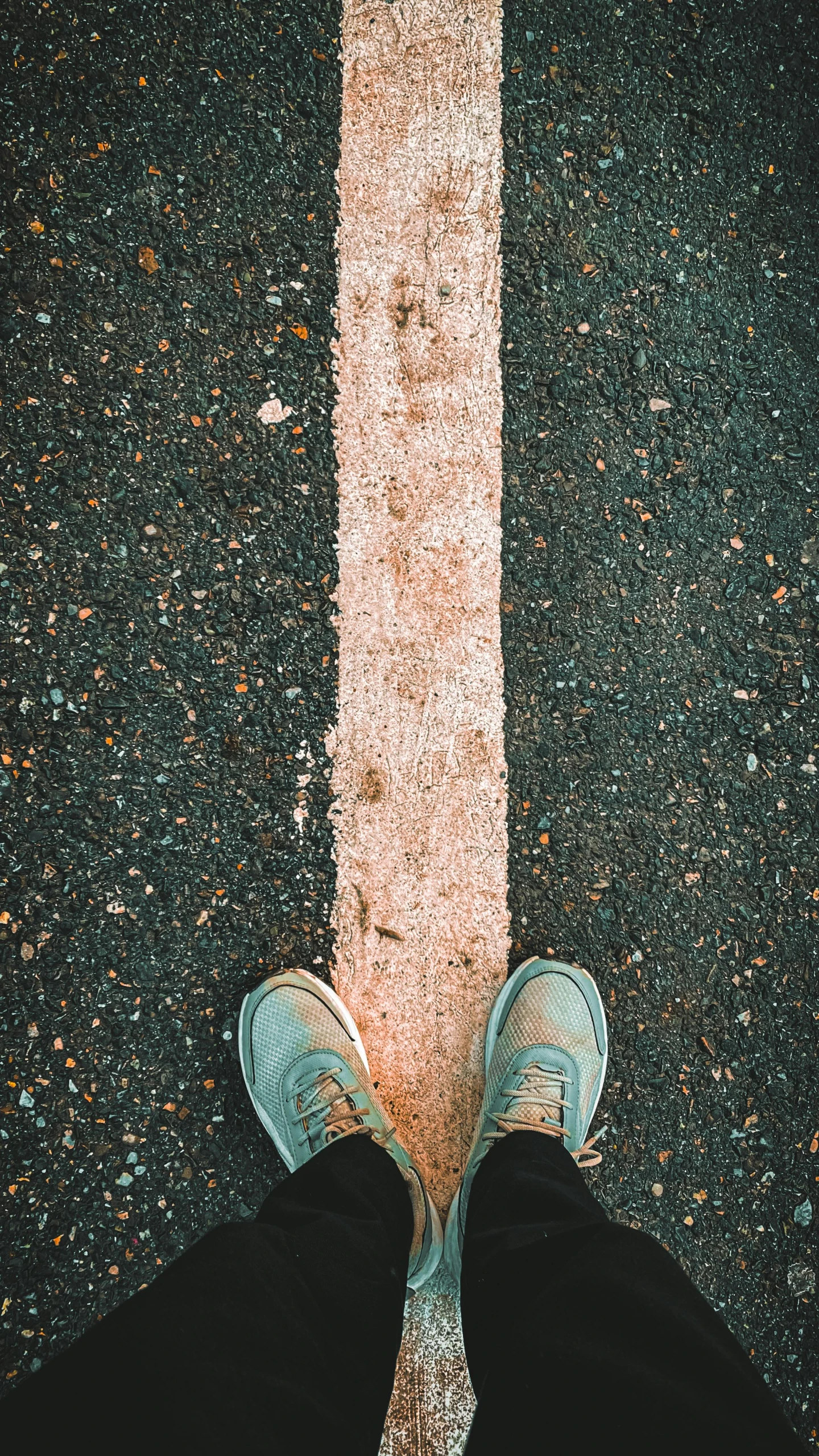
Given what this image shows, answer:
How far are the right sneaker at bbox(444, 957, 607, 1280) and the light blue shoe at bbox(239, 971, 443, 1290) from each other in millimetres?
107

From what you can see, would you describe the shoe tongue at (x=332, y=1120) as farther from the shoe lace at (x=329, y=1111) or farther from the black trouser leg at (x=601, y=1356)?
the black trouser leg at (x=601, y=1356)

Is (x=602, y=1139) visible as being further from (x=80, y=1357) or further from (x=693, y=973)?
(x=80, y=1357)

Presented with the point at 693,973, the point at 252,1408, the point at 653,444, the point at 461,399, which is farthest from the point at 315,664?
the point at 252,1408

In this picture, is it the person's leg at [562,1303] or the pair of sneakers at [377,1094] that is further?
the pair of sneakers at [377,1094]

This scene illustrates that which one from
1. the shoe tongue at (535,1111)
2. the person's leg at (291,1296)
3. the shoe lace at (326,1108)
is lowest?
the shoe tongue at (535,1111)

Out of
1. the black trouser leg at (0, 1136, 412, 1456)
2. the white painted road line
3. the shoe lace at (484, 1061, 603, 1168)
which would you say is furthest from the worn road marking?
the black trouser leg at (0, 1136, 412, 1456)

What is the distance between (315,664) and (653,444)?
1.06 m

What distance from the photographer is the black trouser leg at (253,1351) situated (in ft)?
3.59

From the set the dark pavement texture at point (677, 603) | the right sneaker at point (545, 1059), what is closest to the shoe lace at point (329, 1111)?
the right sneaker at point (545, 1059)

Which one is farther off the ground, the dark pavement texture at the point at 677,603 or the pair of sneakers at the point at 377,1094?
the dark pavement texture at the point at 677,603

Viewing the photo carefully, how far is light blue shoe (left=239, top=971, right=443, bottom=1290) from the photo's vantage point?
73.6 inches

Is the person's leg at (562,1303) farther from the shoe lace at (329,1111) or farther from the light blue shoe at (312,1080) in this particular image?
the shoe lace at (329,1111)

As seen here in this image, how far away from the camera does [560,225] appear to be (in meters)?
1.97

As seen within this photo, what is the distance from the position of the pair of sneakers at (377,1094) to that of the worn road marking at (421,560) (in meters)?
0.07
